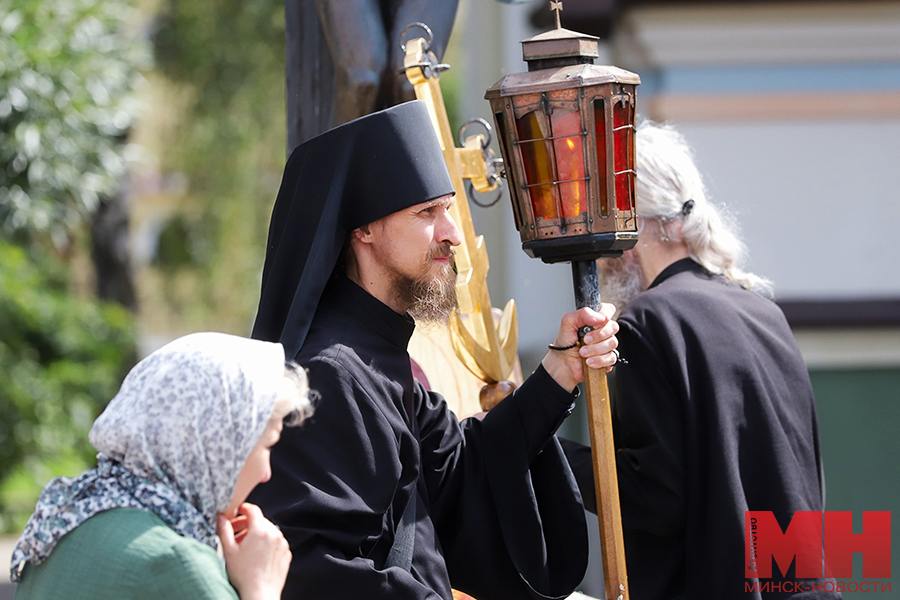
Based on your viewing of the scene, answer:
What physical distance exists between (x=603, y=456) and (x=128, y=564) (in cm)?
135

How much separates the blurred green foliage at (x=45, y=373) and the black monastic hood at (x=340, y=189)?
8235 millimetres

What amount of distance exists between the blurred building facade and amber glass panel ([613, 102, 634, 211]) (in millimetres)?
3140

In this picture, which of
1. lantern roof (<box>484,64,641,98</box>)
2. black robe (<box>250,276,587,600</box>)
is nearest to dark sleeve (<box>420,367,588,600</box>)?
black robe (<box>250,276,587,600</box>)

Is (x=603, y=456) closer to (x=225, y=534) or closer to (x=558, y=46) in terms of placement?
(x=558, y=46)

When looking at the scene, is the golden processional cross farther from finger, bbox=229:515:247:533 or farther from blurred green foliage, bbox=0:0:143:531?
blurred green foliage, bbox=0:0:143:531

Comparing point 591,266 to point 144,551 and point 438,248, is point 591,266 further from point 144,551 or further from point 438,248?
point 144,551

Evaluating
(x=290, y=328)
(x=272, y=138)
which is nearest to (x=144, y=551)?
(x=290, y=328)

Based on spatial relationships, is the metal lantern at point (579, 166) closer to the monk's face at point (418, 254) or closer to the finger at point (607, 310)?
the finger at point (607, 310)

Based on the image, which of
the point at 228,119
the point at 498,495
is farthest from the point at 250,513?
the point at 228,119

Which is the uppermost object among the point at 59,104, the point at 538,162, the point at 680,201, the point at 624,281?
the point at 59,104

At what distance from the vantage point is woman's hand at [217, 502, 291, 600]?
190 cm

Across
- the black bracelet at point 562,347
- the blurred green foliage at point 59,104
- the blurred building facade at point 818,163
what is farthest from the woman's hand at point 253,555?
the blurred green foliage at point 59,104

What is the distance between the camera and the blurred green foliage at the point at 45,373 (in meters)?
10.2

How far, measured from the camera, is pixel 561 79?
2598mm
